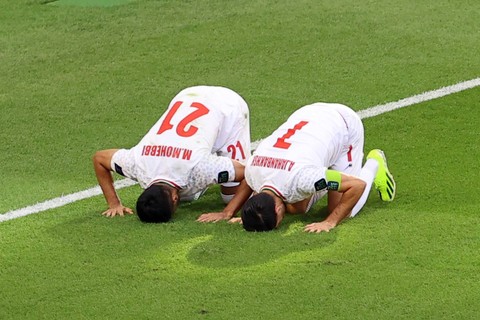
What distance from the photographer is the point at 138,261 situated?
7383 mm

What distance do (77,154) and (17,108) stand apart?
1.31 metres

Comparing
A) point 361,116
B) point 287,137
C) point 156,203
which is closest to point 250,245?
point 156,203

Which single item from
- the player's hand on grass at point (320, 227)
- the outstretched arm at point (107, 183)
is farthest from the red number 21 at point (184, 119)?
the player's hand on grass at point (320, 227)

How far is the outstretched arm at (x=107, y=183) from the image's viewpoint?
8.15 m

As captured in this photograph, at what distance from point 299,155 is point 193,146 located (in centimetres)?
70

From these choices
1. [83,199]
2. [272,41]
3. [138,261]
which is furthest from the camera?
[272,41]

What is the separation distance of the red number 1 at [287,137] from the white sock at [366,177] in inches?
20.9

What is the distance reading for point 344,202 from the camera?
25.2 ft

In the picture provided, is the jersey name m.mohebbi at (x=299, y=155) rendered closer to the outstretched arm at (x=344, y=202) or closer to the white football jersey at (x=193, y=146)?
the outstretched arm at (x=344, y=202)

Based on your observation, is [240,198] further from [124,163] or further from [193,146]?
[124,163]

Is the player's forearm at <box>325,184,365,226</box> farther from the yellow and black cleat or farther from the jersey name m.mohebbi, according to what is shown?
the yellow and black cleat

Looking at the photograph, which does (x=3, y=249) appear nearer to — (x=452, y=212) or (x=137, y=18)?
(x=452, y=212)

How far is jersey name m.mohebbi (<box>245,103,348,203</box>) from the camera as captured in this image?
7.64m

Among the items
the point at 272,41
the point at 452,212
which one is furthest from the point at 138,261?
the point at 272,41
